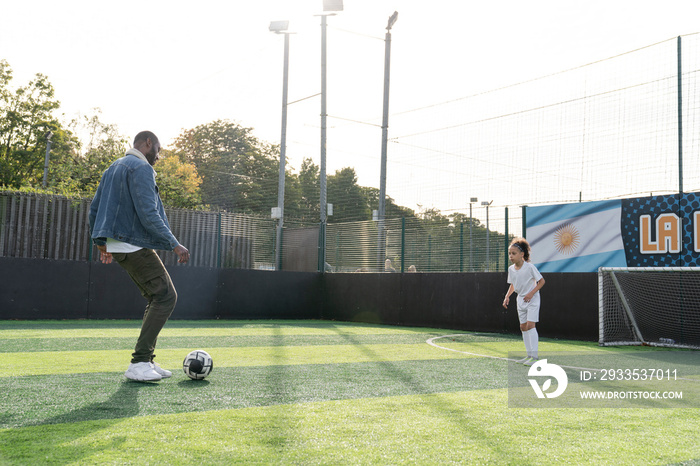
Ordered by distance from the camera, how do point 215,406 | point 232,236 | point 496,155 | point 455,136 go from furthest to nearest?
1. point 232,236
2. point 455,136
3. point 496,155
4. point 215,406

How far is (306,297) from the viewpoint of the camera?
18.0 metres

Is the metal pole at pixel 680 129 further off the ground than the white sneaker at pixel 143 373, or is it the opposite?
the metal pole at pixel 680 129

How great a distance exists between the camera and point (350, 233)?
1744cm

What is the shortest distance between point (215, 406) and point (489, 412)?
1.94 m

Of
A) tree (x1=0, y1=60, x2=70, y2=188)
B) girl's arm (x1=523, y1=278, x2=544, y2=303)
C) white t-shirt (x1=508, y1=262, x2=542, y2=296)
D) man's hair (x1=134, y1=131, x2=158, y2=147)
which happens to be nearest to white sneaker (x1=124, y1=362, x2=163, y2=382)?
man's hair (x1=134, y1=131, x2=158, y2=147)

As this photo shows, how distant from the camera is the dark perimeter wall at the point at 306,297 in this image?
12203mm

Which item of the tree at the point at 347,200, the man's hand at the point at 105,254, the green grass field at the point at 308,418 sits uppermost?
the tree at the point at 347,200

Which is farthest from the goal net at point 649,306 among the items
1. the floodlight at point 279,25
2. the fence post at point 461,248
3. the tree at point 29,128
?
the tree at point 29,128

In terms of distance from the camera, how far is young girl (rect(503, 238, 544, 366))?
7.26 meters

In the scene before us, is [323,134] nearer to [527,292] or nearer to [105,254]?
[527,292]

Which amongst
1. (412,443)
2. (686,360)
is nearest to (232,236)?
(686,360)

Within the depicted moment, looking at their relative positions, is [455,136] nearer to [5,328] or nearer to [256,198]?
[5,328]

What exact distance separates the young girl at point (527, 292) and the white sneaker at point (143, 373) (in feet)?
13.9

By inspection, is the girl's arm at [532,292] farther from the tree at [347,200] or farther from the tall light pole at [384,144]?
the tree at [347,200]
